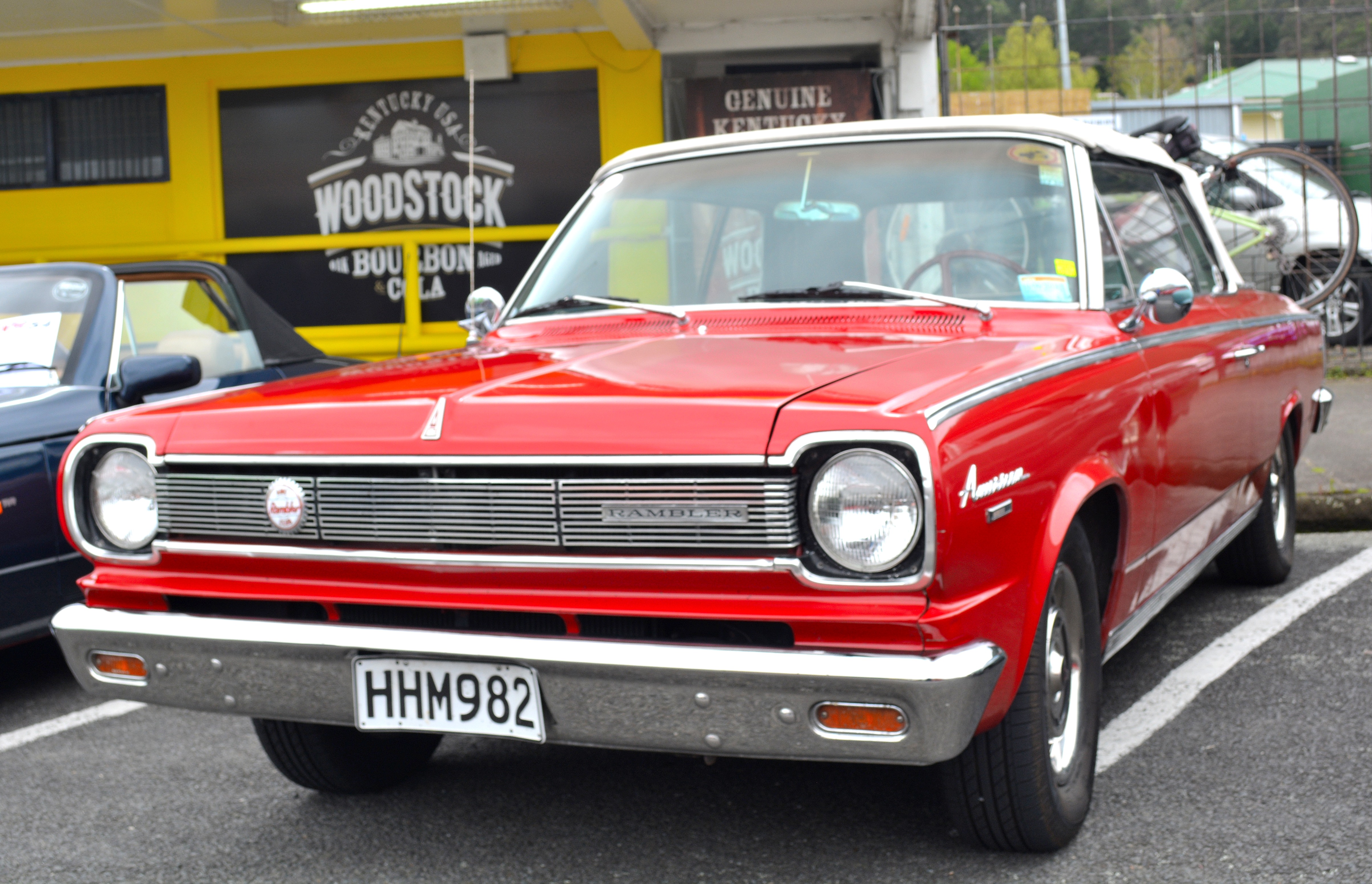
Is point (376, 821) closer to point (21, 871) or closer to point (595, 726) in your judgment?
point (21, 871)

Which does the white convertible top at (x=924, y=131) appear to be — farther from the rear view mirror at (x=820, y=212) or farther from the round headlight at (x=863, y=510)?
the round headlight at (x=863, y=510)

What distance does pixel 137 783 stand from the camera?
3529 mm

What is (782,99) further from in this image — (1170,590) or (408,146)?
(1170,590)

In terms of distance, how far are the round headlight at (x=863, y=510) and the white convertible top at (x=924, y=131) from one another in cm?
159

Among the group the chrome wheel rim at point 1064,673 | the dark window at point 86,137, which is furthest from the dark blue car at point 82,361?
the dark window at point 86,137

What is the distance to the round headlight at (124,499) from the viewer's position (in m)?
2.85

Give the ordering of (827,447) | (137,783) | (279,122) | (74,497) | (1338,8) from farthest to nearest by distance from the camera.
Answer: (279,122), (1338,8), (137,783), (74,497), (827,447)

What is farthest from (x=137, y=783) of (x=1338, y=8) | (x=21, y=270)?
(x=1338, y=8)

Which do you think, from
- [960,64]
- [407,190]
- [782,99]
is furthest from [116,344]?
[960,64]

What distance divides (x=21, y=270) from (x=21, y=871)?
294 cm

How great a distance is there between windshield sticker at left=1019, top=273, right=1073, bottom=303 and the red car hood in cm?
37

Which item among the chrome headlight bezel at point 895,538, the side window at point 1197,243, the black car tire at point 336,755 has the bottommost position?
the black car tire at point 336,755

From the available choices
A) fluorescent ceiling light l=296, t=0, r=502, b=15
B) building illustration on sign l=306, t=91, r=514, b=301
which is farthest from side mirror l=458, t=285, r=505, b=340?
building illustration on sign l=306, t=91, r=514, b=301

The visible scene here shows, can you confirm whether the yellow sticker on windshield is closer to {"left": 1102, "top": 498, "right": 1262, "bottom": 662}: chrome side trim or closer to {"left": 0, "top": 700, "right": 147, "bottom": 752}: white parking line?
{"left": 1102, "top": 498, "right": 1262, "bottom": 662}: chrome side trim
